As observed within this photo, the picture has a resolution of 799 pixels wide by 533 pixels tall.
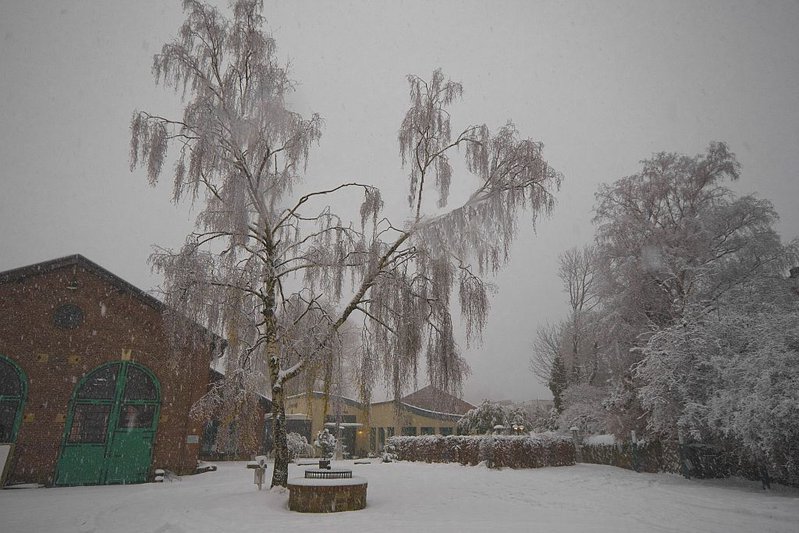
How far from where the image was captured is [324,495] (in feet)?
27.4

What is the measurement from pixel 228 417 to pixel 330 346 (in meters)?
2.58

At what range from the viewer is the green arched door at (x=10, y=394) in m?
12.4

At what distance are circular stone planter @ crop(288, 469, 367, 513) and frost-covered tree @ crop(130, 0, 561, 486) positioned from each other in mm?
1855

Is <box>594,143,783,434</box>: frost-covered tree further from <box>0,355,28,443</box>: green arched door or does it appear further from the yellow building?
<box>0,355,28,443</box>: green arched door

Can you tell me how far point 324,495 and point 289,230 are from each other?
6.63m

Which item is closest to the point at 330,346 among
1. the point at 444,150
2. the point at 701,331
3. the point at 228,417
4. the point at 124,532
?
the point at 228,417

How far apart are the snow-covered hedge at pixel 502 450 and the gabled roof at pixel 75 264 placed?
14631 millimetres

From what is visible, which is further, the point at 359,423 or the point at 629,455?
the point at 359,423

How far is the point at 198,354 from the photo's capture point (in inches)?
607

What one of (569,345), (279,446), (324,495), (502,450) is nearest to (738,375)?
(502,450)

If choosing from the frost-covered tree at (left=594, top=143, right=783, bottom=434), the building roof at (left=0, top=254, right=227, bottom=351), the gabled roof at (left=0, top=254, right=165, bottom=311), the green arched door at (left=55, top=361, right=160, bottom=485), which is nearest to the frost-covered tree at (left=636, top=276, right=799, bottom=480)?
the frost-covered tree at (left=594, top=143, right=783, bottom=434)

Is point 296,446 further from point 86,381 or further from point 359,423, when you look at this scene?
point 86,381

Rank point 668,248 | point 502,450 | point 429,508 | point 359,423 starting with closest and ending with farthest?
point 429,508 < point 668,248 < point 502,450 < point 359,423

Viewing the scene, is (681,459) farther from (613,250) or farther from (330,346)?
(330,346)
